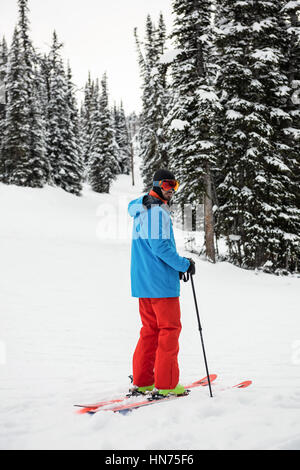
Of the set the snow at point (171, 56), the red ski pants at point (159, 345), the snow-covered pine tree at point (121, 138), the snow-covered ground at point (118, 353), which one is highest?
the snow-covered pine tree at point (121, 138)

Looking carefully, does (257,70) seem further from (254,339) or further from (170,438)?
(170,438)

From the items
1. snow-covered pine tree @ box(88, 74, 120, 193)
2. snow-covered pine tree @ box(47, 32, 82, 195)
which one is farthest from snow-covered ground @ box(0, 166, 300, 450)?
snow-covered pine tree @ box(88, 74, 120, 193)

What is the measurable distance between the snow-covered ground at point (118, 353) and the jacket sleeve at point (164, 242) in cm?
139

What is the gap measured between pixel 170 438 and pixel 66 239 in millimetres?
15463

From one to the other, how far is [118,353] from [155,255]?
2.88 meters

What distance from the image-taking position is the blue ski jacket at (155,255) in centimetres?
345

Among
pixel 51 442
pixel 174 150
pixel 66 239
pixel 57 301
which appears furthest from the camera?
pixel 66 239

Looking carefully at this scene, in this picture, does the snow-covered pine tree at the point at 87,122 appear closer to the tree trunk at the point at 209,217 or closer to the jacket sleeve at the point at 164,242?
the tree trunk at the point at 209,217

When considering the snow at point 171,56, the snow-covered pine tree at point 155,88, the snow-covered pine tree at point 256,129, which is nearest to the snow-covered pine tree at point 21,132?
the snow-covered pine tree at point 155,88

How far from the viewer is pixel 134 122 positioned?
110500 mm

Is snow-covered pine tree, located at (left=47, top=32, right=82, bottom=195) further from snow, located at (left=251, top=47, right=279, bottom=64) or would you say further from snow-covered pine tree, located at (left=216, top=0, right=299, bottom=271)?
snow, located at (left=251, top=47, right=279, bottom=64)

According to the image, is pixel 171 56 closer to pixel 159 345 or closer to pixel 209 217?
pixel 209 217

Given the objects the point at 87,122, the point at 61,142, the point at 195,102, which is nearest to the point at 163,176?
the point at 195,102
